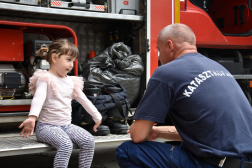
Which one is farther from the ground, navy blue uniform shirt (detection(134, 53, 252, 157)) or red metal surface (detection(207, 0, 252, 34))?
red metal surface (detection(207, 0, 252, 34))

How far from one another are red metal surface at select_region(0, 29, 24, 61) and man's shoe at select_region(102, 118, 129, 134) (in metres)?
1.09

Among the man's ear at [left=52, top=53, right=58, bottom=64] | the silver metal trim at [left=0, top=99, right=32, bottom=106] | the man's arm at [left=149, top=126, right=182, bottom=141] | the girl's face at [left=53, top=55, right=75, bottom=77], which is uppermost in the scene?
the man's ear at [left=52, top=53, right=58, bottom=64]

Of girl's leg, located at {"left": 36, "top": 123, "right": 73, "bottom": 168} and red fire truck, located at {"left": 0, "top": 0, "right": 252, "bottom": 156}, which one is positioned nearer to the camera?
girl's leg, located at {"left": 36, "top": 123, "right": 73, "bottom": 168}

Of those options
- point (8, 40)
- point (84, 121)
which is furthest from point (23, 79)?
point (84, 121)

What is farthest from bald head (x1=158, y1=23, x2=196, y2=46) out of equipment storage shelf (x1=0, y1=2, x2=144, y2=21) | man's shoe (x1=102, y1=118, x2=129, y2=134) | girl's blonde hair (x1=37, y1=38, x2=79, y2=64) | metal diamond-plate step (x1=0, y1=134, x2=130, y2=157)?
equipment storage shelf (x1=0, y1=2, x2=144, y2=21)

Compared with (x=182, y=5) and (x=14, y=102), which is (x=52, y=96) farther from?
(x=182, y=5)

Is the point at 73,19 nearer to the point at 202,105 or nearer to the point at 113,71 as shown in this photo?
the point at 113,71

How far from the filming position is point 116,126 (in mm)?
2986

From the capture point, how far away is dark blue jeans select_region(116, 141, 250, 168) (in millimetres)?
1688

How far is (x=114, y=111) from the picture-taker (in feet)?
9.86

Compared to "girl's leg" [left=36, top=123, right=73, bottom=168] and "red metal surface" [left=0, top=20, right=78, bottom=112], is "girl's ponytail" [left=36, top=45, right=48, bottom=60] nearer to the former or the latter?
"red metal surface" [left=0, top=20, right=78, bottom=112]

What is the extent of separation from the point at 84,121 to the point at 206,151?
4.92 ft

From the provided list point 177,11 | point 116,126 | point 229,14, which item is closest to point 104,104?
point 116,126

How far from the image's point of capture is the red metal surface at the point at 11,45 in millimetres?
2949
